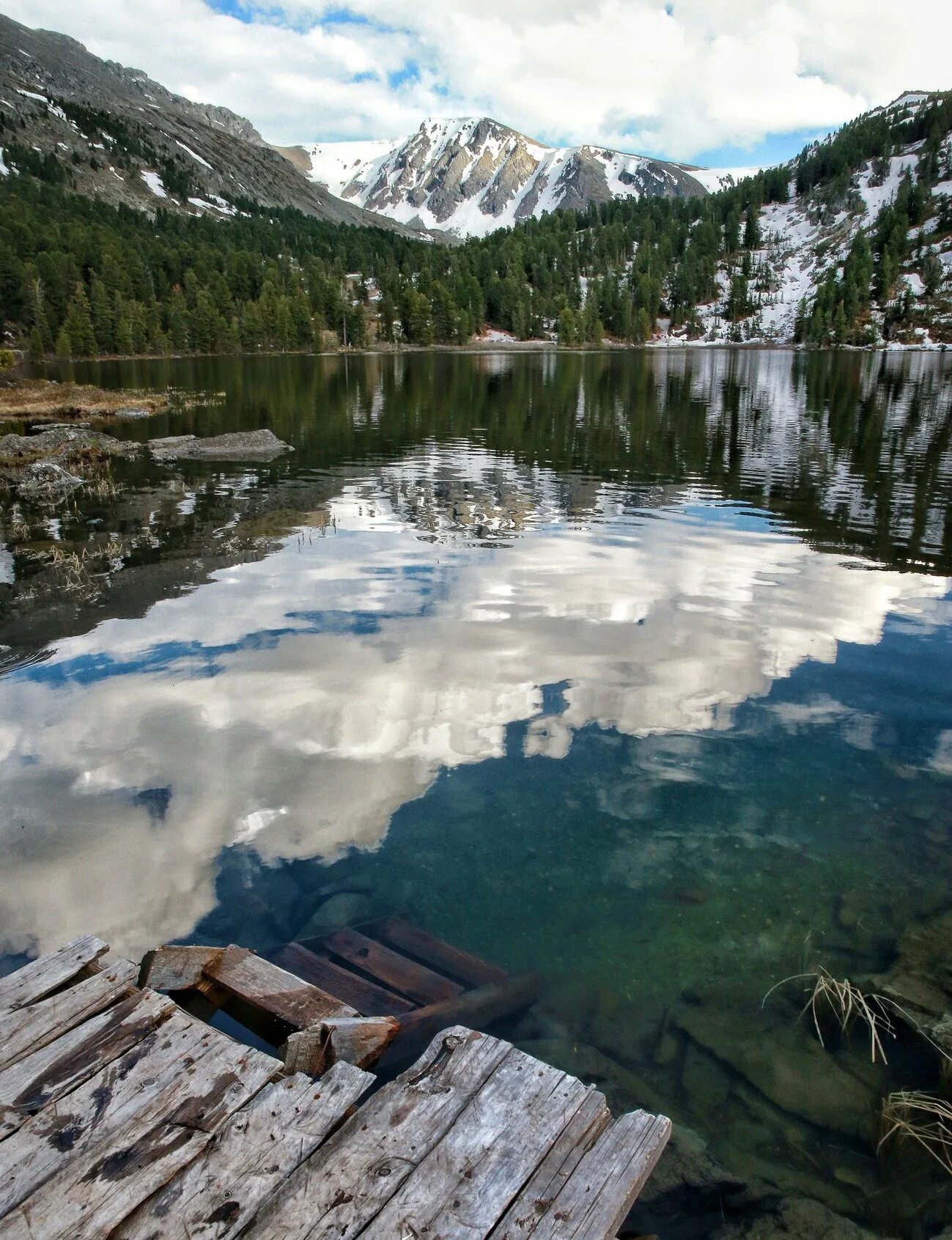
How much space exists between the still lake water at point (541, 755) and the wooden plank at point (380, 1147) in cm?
150

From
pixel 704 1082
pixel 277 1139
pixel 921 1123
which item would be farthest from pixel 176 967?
pixel 921 1123

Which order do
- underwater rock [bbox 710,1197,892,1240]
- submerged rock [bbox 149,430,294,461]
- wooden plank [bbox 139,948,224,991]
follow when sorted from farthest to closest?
submerged rock [bbox 149,430,294,461]
wooden plank [bbox 139,948,224,991]
underwater rock [bbox 710,1197,892,1240]

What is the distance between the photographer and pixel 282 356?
141 m


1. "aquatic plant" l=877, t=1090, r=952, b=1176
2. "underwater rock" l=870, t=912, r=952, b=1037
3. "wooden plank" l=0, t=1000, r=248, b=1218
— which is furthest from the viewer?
"underwater rock" l=870, t=912, r=952, b=1037

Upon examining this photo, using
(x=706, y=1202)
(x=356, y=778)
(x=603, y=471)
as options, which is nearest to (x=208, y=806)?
(x=356, y=778)

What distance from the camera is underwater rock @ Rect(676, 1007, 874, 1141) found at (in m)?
5.31

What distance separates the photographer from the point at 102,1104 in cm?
406

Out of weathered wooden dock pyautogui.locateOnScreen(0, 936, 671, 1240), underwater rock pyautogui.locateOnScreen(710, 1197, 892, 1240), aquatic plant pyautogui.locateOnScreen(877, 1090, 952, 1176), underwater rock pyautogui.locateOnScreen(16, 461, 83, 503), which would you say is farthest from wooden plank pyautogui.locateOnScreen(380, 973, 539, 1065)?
underwater rock pyautogui.locateOnScreen(16, 461, 83, 503)

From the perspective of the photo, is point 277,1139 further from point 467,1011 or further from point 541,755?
point 541,755

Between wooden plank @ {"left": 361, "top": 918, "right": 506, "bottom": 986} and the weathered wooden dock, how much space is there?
1447mm

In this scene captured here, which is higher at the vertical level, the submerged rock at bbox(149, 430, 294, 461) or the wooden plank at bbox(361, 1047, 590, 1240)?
the submerged rock at bbox(149, 430, 294, 461)

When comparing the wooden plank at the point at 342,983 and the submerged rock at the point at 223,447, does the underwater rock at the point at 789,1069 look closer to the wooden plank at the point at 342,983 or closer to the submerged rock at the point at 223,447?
the wooden plank at the point at 342,983

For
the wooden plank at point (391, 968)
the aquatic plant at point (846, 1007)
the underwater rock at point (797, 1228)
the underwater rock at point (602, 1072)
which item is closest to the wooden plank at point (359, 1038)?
the wooden plank at point (391, 968)

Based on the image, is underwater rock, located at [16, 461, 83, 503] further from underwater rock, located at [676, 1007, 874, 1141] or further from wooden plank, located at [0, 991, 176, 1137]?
underwater rock, located at [676, 1007, 874, 1141]
